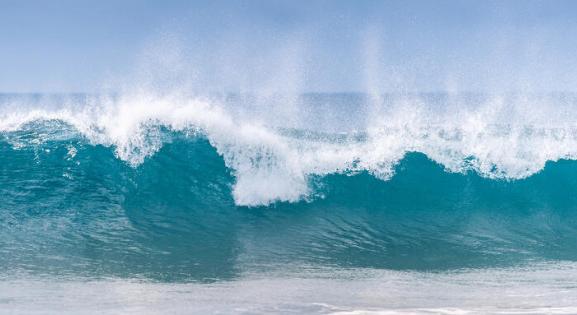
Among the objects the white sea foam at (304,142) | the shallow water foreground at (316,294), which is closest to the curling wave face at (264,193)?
the white sea foam at (304,142)

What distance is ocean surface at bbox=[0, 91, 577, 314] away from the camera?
9000 mm

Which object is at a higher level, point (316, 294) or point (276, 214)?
point (276, 214)

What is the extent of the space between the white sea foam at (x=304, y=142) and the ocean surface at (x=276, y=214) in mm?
44

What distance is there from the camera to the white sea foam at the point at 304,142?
15766 millimetres

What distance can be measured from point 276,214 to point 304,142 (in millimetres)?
3350

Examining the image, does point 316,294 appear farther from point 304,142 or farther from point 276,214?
point 304,142

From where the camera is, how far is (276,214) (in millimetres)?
13820

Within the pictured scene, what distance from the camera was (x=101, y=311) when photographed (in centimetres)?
813

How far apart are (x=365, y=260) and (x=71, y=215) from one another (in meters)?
6.42

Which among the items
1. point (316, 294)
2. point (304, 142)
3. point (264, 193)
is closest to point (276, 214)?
point (264, 193)

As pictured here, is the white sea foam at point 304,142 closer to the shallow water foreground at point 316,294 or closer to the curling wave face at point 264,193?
the curling wave face at point 264,193

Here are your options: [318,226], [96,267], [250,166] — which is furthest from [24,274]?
[250,166]

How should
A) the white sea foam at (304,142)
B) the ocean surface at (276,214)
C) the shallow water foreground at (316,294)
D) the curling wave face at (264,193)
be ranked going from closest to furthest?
the shallow water foreground at (316,294) < the ocean surface at (276,214) < the curling wave face at (264,193) < the white sea foam at (304,142)

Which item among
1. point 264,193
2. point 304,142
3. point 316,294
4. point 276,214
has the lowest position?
point 316,294
